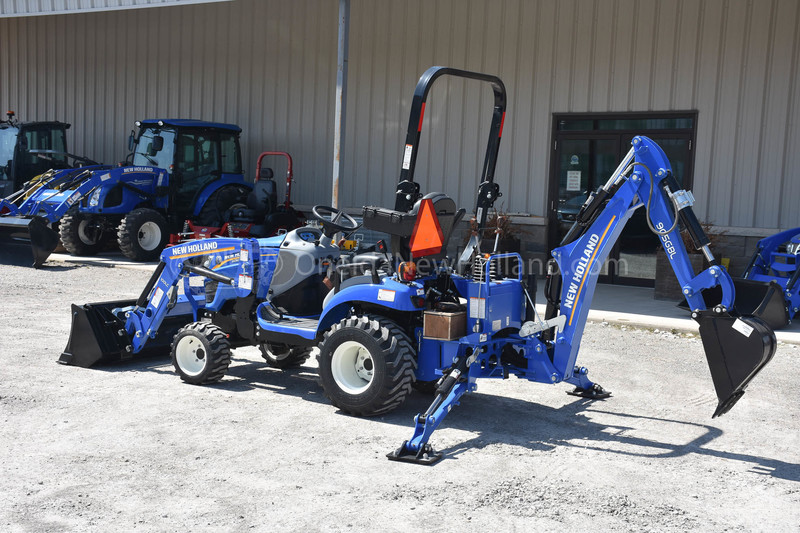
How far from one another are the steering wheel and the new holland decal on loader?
2 centimetres

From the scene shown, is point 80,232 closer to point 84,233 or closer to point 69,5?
point 84,233

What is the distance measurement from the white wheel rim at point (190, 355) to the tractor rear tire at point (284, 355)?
2.17 feet

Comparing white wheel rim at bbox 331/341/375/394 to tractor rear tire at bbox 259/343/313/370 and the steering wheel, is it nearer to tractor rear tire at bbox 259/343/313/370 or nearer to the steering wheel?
the steering wheel

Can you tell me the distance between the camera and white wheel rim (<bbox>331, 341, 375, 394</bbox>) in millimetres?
5953

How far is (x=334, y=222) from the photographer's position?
22.3 feet

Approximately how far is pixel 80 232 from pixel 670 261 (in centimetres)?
1224

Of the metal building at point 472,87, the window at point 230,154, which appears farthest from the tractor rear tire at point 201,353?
the window at point 230,154

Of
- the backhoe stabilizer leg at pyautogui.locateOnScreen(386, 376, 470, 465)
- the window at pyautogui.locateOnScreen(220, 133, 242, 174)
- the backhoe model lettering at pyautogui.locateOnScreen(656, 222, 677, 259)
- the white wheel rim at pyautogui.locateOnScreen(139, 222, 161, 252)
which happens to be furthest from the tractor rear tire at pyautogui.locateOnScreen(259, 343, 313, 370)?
the window at pyautogui.locateOnScreen(220, 133, 242, 174)

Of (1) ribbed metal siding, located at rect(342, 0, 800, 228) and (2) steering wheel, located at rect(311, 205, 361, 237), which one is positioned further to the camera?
(1) ribbed metal siding, located at rect(342, 0, 800, 228)

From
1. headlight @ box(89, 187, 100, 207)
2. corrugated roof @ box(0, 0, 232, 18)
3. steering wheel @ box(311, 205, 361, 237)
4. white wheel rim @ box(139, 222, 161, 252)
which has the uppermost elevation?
corrugated roof @ box(0, 0, 232, 18)

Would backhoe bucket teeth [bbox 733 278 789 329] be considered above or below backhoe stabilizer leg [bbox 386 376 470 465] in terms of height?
above

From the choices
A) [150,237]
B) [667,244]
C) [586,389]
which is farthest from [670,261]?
[150,237]

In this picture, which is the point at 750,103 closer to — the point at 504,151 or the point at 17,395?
the point at 504,151

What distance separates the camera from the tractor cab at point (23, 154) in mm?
16500
